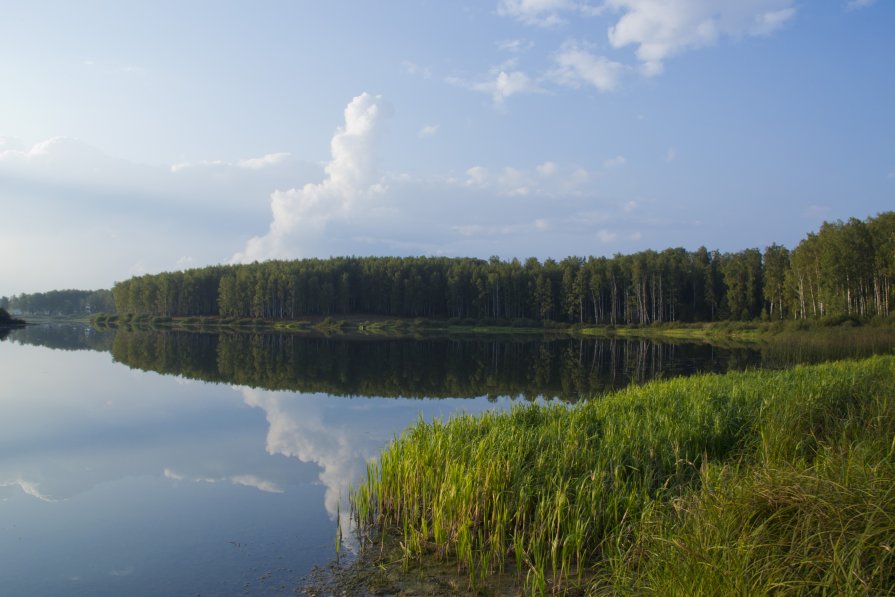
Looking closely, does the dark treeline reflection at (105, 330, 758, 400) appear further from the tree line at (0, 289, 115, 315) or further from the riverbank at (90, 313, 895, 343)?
the tree line at (0, 289, 115, 315)

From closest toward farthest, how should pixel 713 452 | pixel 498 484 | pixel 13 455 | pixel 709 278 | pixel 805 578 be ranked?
pixel 805 578 → pixel 498 484 → pixel 713 452 → pixel 13 455 → pixel 709 278

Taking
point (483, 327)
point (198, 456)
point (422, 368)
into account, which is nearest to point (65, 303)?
point (483, 327)

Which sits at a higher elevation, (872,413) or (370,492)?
(872,413)

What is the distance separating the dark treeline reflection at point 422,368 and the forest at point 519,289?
37350 mm

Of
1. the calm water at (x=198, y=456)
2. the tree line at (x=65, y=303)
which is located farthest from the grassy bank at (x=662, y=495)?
the tree line at (x=65, y=303)

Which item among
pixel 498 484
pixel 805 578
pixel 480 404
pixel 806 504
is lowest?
pixel 480 404

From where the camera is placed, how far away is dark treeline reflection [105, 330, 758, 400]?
90.6ft

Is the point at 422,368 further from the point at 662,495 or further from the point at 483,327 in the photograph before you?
the point at 483,327

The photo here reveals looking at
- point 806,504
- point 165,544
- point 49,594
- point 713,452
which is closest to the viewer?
point 806,504

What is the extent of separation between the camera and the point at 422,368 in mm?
36750

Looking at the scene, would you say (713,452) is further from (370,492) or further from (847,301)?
(847,301)

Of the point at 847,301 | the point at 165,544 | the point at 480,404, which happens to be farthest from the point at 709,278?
the point at 165,544

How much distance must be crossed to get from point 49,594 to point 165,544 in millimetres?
1859

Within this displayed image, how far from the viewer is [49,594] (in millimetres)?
7531
